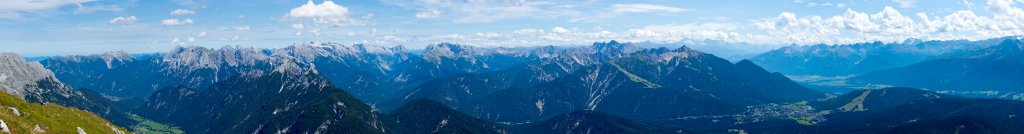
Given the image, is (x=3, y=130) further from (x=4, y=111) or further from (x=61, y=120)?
(x=61, y=120)

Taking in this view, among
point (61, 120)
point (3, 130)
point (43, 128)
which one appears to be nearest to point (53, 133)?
point (43, 128)

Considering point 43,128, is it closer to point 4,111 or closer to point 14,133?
point 4,111

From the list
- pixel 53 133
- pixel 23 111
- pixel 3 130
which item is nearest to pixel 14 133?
pixel 3 130

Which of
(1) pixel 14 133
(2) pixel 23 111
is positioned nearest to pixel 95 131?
(2) pixel 23 111

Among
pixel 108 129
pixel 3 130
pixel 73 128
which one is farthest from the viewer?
pixel 108 129

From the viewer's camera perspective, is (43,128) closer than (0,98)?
Yes

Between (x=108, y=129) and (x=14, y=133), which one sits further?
(x=108, y=129)

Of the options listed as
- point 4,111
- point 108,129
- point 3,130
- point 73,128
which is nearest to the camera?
point 3,130

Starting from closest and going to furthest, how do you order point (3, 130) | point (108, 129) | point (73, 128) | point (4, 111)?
point (3, 130) < point (4, 111) < point (73, 128) < point (108, 129)
